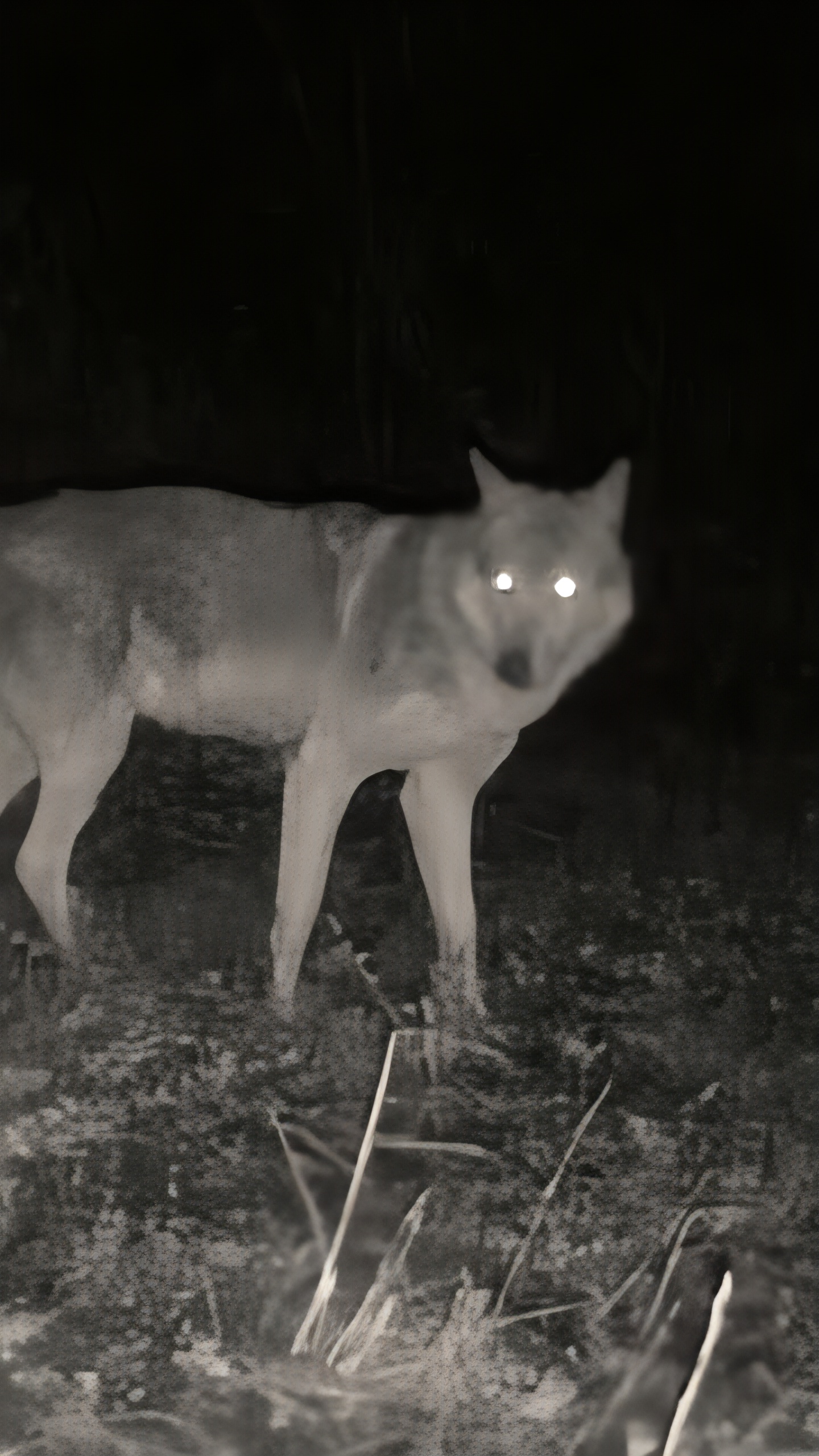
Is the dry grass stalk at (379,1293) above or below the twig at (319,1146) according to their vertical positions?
below

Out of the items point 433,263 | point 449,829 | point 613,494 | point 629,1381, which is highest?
point 433,263

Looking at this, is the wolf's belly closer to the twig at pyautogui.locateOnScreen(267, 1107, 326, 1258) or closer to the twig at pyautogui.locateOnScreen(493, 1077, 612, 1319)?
the twig at pyautogui.locateOnScreen(267, 1107, 326, 1258)

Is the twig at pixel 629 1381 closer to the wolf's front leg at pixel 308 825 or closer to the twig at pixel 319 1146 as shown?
the twig at pixel 319 1146

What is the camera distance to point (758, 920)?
5.38ft

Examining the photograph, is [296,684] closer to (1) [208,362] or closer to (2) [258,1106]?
(1) [208,362]

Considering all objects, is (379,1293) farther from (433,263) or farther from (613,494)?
(433,263)

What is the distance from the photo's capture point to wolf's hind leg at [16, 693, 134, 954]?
5.19 feet

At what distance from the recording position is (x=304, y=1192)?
1.65 metres

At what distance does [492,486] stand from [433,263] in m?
0.30

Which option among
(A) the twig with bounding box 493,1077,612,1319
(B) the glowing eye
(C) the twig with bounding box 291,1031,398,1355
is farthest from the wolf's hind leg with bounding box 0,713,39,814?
(A) the twig with bounding box 493,1077,612,1319

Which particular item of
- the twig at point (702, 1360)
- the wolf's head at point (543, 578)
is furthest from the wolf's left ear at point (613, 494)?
the twig at point (702, 1360)

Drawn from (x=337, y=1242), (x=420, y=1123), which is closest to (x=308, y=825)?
(x=420, y=1123)

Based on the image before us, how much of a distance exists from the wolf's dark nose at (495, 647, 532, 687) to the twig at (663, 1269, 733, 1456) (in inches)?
34.1

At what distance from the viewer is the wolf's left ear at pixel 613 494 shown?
1.57m
